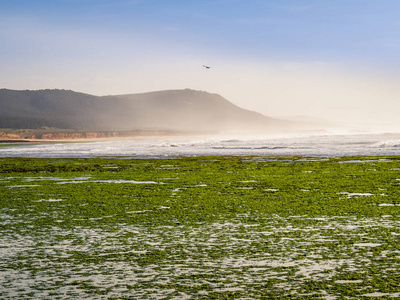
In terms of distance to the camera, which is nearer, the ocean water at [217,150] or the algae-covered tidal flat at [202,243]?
the algae-covered tidal flat at [202,243]

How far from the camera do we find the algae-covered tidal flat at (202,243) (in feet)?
27.0

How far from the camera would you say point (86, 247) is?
1085cm

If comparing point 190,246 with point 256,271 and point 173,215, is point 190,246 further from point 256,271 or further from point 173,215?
point 173,215

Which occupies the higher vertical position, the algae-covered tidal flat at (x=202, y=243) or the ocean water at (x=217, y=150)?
the ocean water at (x=217, y=150)

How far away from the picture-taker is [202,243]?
1108 centimetres

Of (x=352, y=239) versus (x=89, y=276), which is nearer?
(x=89, y=276)

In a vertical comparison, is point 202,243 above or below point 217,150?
below

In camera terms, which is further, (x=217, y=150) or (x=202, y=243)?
(x=217, y=150)

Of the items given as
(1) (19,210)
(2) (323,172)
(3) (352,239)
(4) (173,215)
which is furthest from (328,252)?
(2) (323,172)

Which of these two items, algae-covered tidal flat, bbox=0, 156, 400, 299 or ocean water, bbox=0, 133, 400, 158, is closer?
algae-covered tidal flat, bbox=0, 156, 400, 299

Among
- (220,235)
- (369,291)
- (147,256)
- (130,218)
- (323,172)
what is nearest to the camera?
(369,291)

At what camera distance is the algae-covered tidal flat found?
27.0ft

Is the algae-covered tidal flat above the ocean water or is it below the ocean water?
below

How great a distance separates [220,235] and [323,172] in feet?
55.9
